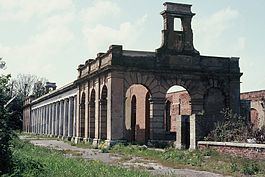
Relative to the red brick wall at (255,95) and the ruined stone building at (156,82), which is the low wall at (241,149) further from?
the red brick wall at (255,95)

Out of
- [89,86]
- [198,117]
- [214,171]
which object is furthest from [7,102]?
[89,86]

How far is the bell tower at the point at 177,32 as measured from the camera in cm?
2989

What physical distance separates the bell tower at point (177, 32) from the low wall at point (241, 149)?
1131cm

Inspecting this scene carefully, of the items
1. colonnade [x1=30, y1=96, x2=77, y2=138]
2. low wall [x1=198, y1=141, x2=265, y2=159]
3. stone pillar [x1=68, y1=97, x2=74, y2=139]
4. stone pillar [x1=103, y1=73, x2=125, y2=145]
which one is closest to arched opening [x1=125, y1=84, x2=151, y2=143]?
colonnade [x1=30, y1=96, x2=77, y2=138]

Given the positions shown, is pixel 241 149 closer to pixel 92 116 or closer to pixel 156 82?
pixel 156 82

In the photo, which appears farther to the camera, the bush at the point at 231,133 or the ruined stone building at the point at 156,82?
the ruined stone building at the point at 156,82

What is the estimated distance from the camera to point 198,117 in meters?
21.5

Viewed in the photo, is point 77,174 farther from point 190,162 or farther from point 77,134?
point 77,134

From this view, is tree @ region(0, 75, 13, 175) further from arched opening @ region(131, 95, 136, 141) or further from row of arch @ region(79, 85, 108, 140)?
arched opening @ region(131, 95, 136, 141)

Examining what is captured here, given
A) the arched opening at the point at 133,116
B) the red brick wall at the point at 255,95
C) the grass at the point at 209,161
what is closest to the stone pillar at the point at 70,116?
the arched opening at the point at 133,116

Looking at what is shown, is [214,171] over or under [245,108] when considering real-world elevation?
under

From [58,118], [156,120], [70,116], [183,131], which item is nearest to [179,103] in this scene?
[156,120]

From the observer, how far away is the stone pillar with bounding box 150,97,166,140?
28.6 metres

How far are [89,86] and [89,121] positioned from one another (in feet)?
8.54
